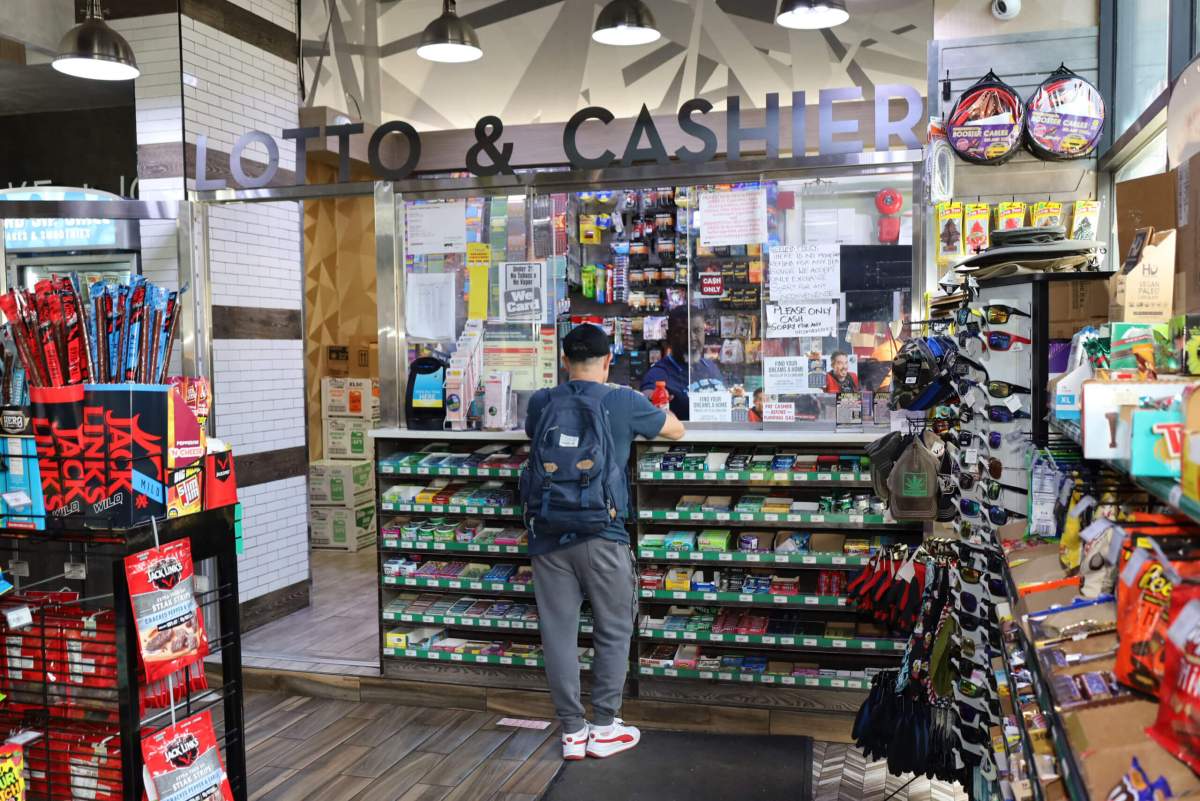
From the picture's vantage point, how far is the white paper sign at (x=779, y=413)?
5.16 metres

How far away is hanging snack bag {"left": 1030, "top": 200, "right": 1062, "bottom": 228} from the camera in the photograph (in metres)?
4.36

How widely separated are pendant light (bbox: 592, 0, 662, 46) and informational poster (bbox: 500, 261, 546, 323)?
67.8 inches

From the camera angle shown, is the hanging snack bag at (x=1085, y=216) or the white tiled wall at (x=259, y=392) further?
the white tiled wall at (x=259, y=392)

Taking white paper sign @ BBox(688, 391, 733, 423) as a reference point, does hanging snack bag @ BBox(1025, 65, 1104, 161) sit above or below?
above

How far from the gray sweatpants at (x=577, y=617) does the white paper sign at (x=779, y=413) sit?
48.1 inches

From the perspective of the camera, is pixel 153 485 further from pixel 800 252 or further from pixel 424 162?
pixel 424 162

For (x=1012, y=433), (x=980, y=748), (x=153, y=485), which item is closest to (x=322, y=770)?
(x=153, y=485)

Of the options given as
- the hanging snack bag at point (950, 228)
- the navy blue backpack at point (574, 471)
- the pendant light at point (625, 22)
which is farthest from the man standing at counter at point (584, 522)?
the pendant light at point (625, 22)

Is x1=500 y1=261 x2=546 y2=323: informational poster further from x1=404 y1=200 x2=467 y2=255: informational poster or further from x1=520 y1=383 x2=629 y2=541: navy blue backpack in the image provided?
x1=520 y1=383 x2=629 y2=541: navy blue backpack

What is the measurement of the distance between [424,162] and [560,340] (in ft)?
13.5

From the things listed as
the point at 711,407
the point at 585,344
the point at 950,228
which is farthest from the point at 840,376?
the point at 585,344

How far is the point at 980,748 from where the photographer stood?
129 inches

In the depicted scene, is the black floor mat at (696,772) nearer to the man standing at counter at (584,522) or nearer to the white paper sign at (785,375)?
the man standing at counter at (584,522)

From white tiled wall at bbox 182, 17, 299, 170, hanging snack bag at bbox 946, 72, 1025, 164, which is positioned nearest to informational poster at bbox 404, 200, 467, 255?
white tiled wall at bbox 182, 17, 299, 170
